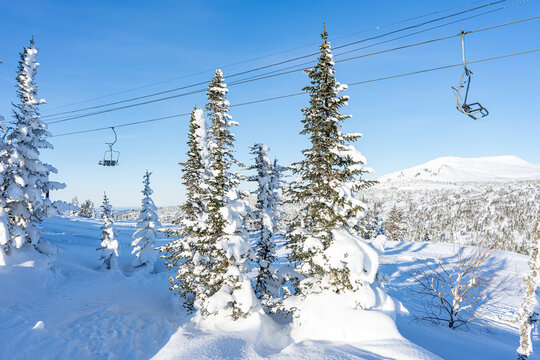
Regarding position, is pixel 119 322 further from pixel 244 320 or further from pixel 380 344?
pixel 380 344

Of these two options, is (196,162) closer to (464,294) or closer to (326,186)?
(326,186)

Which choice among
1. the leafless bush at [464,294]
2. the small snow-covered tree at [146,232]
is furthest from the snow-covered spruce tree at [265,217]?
the small snow-covered tree at [146,232]

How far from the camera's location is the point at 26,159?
18938 millimetres

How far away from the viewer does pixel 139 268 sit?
92.4 ft

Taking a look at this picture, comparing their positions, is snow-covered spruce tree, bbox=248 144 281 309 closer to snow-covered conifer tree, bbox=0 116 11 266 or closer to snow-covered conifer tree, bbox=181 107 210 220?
snow-covered conifer tree, bbox=181 107 210 220

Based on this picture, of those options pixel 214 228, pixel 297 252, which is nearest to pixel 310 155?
pixel 297 252

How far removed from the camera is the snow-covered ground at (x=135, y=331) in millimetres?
9969

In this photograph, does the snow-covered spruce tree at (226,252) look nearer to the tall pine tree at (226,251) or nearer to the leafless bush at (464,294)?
the tall pine tree at (226,251)

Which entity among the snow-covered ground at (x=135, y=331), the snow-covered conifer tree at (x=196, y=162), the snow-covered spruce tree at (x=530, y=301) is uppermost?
the snow-covered conifer tree at (x=196, y=162)

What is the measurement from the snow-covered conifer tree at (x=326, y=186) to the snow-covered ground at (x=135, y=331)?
2834 mm

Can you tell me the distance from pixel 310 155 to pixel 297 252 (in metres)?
4.86

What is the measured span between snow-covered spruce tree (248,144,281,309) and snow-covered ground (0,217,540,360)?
2.44 meters

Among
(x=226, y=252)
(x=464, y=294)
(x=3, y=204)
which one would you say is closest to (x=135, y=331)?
(x=226, y=252)

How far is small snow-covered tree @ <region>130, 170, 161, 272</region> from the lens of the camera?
27.3 metres
